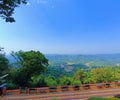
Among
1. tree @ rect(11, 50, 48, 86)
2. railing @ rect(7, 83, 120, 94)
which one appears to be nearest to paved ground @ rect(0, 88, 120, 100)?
railing @ rect(7, 83, 120, 94)

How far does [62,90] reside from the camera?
3909 cm

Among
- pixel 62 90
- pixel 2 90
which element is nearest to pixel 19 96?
pixel 2 90

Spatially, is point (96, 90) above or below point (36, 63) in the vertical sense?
below

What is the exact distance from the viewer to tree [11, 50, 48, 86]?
43.1m

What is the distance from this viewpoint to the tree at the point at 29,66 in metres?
43.1

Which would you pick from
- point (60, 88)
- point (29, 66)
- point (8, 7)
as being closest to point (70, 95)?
point (60, 88)

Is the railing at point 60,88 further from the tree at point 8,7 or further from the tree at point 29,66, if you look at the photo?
the tree at point 8,7

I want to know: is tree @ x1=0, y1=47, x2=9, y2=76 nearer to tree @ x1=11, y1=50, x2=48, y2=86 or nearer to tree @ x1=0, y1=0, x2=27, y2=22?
tree @ x1=11, y1=50, x2=48, y2=86

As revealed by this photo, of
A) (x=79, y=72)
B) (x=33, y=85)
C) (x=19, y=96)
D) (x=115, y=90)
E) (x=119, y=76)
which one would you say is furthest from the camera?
(x=119, y=76)

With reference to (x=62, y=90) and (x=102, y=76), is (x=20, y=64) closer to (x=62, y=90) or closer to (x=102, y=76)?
(x=62, y=90)

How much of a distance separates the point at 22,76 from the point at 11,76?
1.53 meters

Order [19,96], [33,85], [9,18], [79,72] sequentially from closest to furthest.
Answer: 1. [9,18]
2. [19,96]
3. [33,85]
4. [79,72]

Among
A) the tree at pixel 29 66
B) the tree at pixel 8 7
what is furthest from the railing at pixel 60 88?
the tree at pixel 8 7

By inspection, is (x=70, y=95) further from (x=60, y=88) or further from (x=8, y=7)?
(x=8, y=7)
